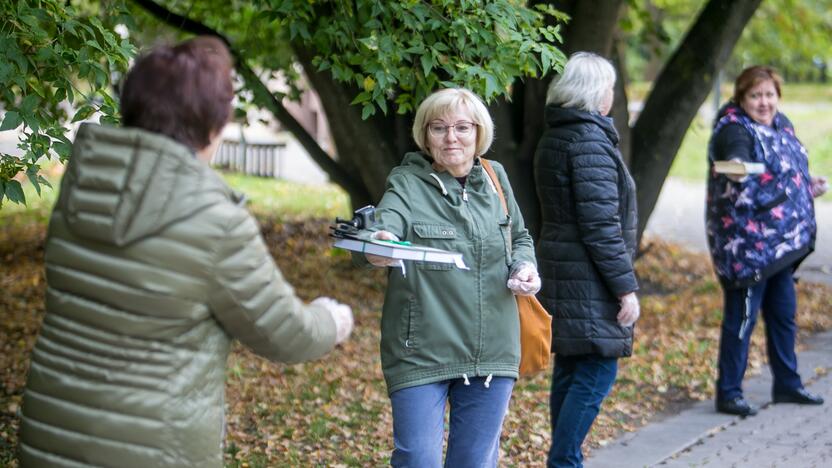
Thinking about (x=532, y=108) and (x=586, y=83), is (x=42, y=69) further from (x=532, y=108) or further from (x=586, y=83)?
(x=532, y=108)

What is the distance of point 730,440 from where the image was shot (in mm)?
6219

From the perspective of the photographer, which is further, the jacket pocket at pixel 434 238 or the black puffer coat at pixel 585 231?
the black puffer coat at pixel 585 231

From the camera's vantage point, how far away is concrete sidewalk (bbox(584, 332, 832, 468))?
587cm

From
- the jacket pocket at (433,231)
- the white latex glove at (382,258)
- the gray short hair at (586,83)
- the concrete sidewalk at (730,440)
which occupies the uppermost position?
the gray short hair at (586,83)

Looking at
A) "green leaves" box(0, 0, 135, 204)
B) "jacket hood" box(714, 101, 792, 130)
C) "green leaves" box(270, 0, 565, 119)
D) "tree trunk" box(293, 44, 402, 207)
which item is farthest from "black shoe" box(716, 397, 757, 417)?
"green leaves" box(0, 0, 135, 204)

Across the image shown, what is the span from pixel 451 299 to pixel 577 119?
1.30m

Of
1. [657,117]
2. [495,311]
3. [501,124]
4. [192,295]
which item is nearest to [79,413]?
[192,295]

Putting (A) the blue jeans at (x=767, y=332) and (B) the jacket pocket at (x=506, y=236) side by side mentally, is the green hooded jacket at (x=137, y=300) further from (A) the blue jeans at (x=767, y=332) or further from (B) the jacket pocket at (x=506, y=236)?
(A) the blue jeans at (x=767, y=332)

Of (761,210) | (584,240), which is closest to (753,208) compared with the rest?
(761,210)

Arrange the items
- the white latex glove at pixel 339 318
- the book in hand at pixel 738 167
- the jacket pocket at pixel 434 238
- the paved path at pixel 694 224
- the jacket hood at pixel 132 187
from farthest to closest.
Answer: the paved path at pixel 694 224 → the book in hand at pixel 738 167 → the jacket pocket at pixel 434 238 → the white latex glove at pixel 339 318 → the jacket hood at pixel 132 187

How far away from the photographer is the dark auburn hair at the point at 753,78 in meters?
6.34

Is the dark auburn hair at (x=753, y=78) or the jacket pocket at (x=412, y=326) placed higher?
the dark auburn hair at (x=753, y=78)

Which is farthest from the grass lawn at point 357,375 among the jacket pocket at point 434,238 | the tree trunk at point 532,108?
the jacket pocket at point 434,238

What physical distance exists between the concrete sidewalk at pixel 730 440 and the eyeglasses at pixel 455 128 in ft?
8.21
